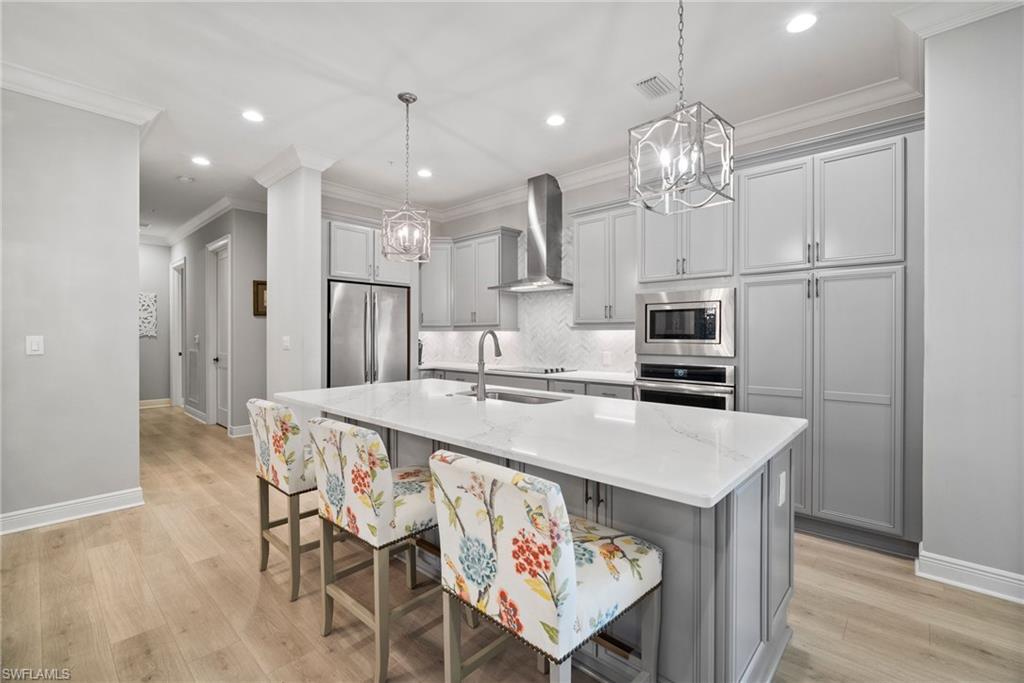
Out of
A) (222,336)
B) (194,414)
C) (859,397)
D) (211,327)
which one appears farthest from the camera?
(194,414)

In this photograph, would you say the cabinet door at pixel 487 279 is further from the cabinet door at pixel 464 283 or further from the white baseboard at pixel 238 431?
the white baseboard at pixel 238 431

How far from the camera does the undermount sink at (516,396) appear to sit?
2457 millimetres

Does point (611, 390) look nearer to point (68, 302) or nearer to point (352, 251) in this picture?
point (352, 251)

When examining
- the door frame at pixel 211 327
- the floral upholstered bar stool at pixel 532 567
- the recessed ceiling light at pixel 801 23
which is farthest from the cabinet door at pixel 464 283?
the floral upholstered bar stool at pixel 532 567

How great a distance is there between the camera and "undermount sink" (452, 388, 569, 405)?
2457mm

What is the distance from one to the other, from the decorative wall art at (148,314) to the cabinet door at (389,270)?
5057 millimetres

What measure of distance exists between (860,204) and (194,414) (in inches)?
313

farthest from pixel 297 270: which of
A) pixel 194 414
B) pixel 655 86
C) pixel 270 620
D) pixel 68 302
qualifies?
pixel 194 414

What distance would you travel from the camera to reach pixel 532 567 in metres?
1.11

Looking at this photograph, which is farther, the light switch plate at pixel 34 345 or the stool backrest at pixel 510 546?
the light switch plate at pixel 34 345

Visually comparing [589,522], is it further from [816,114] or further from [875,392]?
[816,114]

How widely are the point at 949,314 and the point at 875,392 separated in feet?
1.90

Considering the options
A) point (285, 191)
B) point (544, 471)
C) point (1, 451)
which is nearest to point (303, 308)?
point (285, 191)

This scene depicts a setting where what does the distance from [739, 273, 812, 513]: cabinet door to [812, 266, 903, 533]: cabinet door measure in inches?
2.2
